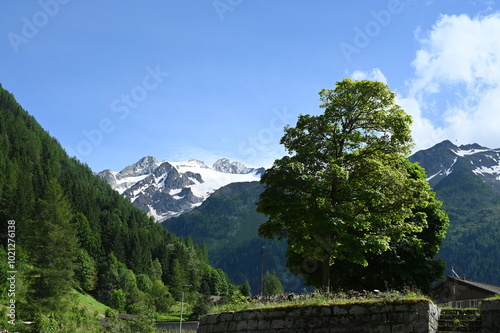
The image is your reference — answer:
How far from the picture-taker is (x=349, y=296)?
1722 cm

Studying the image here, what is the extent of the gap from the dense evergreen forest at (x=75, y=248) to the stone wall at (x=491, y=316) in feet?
182

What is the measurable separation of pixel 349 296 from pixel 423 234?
21032 millimetres

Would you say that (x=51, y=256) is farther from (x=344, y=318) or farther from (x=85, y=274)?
(x=85, y=274)

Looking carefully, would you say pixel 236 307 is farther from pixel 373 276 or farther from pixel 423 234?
pixel 423 234

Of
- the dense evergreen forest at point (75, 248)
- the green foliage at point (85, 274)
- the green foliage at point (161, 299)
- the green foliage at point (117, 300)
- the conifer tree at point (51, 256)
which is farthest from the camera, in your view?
the green foliage at point (161, 299)

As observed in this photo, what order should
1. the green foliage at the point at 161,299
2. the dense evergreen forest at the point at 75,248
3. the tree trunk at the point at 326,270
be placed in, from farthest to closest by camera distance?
the green foliage at the point at 161,299 < the dense evergreen forest at the point at 75,248 < the tree trunk at the point at 326,270

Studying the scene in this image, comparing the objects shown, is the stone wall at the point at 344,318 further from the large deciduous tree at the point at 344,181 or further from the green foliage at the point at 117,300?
the green foliage at the point at 117,300

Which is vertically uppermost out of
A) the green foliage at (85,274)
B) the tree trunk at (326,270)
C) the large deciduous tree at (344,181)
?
the large deciduous tree at (344,181)

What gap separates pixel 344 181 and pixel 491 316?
12.2 metres

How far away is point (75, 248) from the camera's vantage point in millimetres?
97438

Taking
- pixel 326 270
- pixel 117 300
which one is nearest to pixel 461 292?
pixel 326 270

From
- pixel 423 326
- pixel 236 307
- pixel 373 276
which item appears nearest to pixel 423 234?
pixel 373 276

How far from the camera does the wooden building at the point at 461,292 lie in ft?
200

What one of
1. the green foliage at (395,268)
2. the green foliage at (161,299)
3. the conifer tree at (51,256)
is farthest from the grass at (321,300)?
the green foliage at (161,299)
